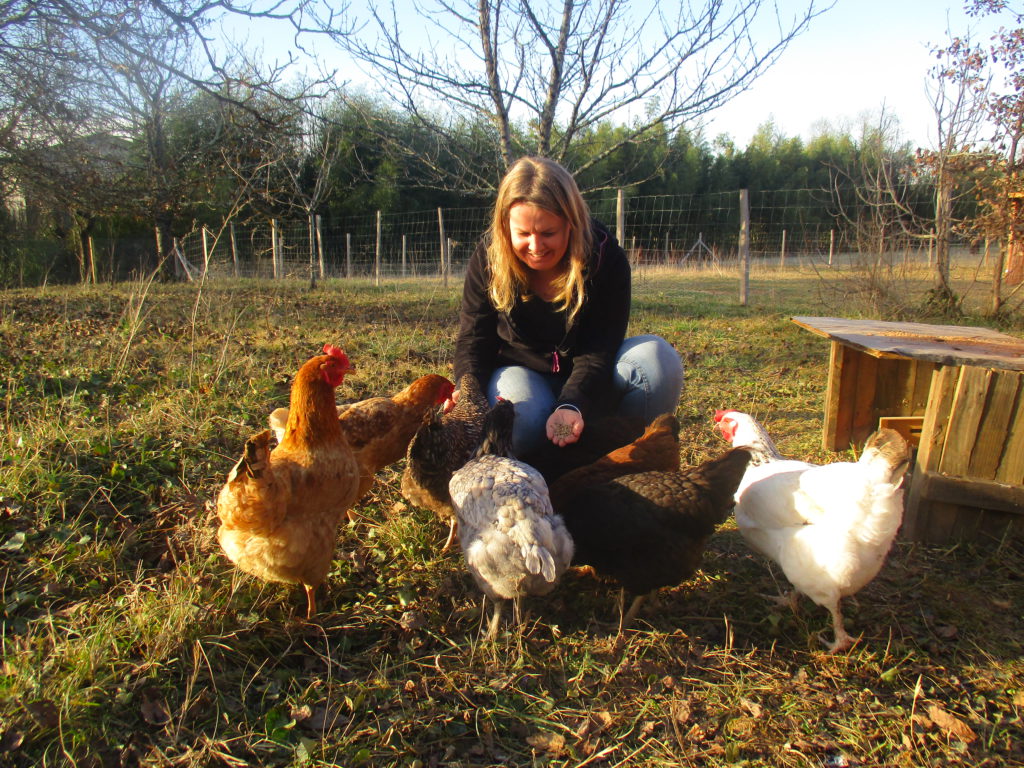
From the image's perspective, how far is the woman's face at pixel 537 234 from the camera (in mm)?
2359

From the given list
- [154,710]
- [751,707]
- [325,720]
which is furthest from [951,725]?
[154,710]

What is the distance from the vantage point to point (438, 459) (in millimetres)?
2479

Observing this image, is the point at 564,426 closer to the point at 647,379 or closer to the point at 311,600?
the point at 647,379

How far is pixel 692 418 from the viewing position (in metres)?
3.94

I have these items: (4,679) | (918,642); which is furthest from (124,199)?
(918,642)

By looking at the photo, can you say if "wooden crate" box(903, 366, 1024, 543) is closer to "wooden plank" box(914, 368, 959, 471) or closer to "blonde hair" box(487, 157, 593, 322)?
"wooden plank" box(914, 368, 959, 471)

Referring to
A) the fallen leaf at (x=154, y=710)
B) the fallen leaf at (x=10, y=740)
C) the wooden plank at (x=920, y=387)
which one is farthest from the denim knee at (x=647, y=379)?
the fallen leaf at (x=10, y=740)

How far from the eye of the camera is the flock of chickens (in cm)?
183

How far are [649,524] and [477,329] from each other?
1.37 metres

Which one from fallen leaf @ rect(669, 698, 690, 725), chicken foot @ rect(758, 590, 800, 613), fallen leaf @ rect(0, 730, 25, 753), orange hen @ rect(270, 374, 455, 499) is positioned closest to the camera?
fallen leaf @ rect(0, 730, 25, 753)

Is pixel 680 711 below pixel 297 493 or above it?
below

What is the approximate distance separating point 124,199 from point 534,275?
12.3ft

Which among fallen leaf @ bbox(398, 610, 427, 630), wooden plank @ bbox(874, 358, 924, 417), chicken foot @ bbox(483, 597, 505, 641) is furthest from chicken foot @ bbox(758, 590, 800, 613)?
wooden plank @ bbox(874, 358, 924, 417)

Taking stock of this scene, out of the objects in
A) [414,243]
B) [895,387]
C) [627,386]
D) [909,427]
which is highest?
[414,243]
